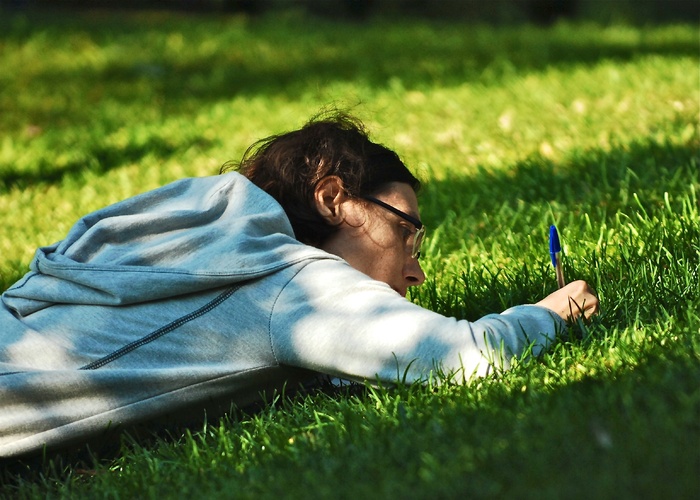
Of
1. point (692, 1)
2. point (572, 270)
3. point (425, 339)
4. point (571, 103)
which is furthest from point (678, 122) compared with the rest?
point (692, 1)

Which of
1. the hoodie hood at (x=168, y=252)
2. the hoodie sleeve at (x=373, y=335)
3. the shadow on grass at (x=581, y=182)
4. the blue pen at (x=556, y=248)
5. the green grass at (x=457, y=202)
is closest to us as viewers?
the green grass at (x=457, y=202)

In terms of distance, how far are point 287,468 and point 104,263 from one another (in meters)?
0.83

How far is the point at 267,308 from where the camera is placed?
2.57 metres

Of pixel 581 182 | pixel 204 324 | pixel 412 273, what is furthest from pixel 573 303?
pixel 581 182

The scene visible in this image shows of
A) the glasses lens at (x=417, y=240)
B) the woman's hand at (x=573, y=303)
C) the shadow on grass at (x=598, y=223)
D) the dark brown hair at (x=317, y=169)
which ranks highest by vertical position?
the dark brown hair at (x=317, y=169)

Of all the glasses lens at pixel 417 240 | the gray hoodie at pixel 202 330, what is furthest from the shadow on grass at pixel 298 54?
the gray hoodie at pixel 202 330

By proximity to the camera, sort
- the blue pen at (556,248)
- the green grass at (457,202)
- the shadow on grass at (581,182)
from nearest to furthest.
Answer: the green grass at (457,202)
the blue pen at (556,248)
the shadow on grass at (581,182)

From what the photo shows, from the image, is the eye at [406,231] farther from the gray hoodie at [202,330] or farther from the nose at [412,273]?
the gray hoodie at [202,330]

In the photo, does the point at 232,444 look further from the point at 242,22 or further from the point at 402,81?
the point at 242,22

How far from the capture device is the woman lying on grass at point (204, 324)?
8.18 ft

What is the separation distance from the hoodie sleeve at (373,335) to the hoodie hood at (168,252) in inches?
4.9

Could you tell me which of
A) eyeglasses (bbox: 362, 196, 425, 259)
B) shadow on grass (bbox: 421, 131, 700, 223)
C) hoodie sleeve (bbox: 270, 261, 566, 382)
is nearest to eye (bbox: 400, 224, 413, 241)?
eyeglasses (bbox: 362, 196, 425, 259)

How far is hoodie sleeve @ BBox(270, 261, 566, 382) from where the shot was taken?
247 cm

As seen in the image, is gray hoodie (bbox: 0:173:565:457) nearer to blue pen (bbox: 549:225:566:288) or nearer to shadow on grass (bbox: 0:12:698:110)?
blue pen (bbox: 549:225:566:288)
